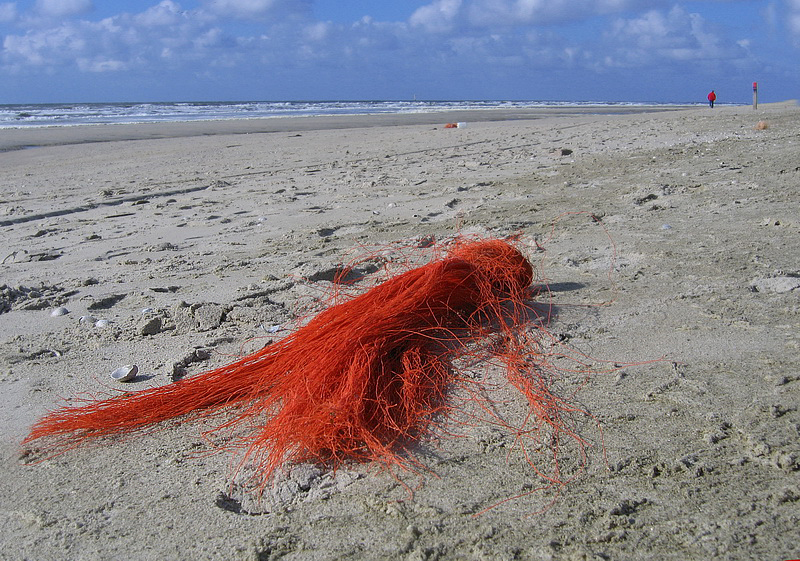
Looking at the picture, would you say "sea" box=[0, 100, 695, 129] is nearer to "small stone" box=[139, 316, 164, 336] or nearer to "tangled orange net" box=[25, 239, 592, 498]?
"small stone" box=[139, 316, 164, 336]

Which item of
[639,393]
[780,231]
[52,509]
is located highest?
[780,231]

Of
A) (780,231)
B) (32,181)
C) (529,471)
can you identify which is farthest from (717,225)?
(32,181)

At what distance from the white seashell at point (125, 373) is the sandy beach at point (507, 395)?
35mm

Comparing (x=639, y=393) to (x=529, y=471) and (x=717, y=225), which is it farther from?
(x=717, y=225)

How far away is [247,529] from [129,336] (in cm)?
180

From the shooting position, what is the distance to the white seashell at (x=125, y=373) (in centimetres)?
271

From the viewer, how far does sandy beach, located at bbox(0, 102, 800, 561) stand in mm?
→ 1703

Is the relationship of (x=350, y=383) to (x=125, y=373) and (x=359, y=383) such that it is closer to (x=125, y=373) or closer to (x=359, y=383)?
(x=359, y=383)

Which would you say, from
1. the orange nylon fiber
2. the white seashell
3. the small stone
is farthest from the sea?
the orange nylon fiber

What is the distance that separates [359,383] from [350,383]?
0.04 m

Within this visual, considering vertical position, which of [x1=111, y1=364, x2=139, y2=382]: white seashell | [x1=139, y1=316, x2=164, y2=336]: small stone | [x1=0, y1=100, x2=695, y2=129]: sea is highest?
[x1=0, y1=100, x2=695, y2=129]: sea

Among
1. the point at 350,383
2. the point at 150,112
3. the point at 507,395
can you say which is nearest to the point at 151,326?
the point at 350,383

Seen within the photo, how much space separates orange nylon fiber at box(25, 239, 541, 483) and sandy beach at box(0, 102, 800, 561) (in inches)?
4.3

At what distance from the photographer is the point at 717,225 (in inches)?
174
